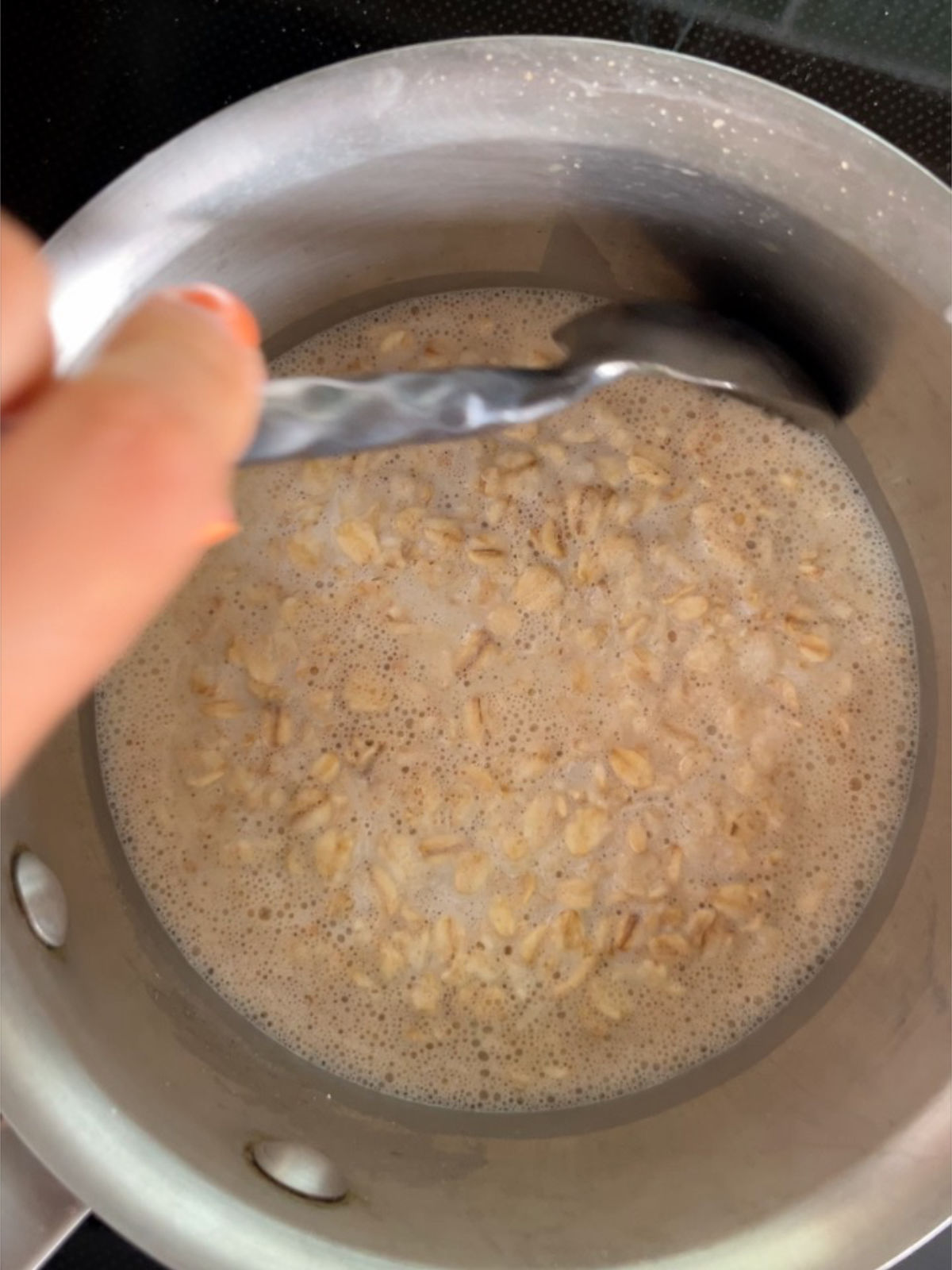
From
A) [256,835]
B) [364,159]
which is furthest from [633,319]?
[256,835]

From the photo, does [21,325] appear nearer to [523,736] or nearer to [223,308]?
[223,308]

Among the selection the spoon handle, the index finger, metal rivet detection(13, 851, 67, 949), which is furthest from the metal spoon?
metal rivet detection(13, 851, 67, 949)

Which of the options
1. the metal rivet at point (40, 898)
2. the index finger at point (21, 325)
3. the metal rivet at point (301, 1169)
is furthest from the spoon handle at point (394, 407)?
the metal rivet at point (301, 1169)

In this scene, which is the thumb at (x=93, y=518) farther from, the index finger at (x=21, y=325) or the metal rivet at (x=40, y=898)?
the metal rivet at (x=40, y=898)

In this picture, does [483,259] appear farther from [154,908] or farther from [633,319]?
[154,908]

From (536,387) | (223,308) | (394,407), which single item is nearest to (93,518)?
(223,308)
